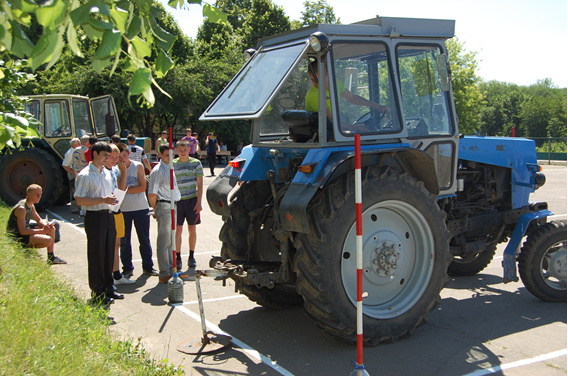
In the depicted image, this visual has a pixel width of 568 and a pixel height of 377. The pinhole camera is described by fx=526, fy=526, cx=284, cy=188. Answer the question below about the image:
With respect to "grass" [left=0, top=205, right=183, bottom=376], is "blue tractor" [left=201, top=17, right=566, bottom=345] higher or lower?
higher

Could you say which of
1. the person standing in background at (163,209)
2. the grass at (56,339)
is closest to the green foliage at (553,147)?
the person standing in background at (163,209)

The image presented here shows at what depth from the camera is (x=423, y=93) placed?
5.56 metres

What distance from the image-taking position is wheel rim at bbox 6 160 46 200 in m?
13.5

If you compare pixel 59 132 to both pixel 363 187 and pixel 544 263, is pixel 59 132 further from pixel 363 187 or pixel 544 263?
pixel 544 263

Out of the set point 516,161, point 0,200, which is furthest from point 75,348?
point 0,200

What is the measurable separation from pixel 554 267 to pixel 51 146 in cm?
1232

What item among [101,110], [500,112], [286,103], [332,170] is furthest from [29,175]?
[500,112]

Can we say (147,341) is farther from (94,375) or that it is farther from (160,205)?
(160,205)

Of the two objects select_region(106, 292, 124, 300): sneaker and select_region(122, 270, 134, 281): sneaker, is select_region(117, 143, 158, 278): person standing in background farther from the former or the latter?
select_region(106, 292, 124, 300): sneaker

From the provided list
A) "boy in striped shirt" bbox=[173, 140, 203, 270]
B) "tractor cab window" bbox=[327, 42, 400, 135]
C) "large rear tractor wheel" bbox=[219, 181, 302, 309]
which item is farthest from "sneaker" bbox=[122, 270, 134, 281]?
"tractor cab window" bbox=[327, 42, 400, 135]

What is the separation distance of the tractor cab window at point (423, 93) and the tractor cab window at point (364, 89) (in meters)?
0.21

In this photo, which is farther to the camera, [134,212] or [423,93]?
[134,212]

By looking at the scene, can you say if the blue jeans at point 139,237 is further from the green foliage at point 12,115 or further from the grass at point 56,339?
the green foliage at point 12,115

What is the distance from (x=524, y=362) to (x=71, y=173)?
36.4 feet
